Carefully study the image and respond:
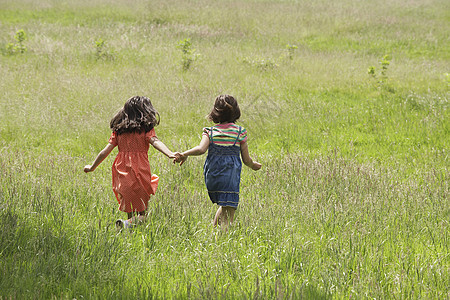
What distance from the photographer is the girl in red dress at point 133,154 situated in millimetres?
4031

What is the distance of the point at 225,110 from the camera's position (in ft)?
13.0

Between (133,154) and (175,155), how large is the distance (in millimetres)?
487

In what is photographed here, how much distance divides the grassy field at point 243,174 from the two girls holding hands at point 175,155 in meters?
0.20

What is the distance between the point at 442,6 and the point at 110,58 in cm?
2056

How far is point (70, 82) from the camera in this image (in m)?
10.2

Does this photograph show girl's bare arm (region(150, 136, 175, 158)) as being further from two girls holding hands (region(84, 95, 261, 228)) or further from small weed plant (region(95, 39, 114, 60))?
small weed plant (region(95, 39, 114, 60))

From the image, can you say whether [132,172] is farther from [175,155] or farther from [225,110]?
[225,110]

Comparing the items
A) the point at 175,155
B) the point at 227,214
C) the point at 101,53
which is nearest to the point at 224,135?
the point at 175,155

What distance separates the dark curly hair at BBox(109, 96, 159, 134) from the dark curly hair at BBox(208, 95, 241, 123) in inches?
24.1

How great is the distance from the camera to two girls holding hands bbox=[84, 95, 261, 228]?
12.9ft

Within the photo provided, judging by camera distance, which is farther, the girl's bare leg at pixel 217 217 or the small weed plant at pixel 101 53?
the small weed plant at pixel 101 53

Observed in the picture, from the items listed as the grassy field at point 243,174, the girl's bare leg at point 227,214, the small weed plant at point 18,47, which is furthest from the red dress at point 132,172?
the small weed plant at point 18,47

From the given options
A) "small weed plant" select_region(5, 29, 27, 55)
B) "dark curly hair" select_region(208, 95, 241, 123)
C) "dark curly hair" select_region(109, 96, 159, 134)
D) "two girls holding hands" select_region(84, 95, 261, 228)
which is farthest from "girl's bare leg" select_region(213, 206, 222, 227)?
"small weed plant" select_region(5, 29, 27, 55)

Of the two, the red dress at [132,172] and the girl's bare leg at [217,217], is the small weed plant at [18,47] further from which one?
the girl's bare leg at [217,217]
